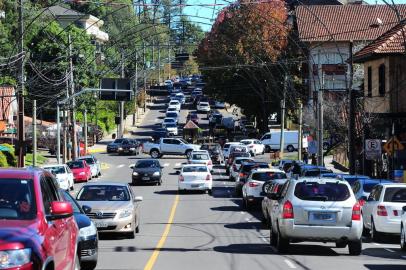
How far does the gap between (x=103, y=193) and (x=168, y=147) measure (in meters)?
53.6

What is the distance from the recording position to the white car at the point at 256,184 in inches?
1330

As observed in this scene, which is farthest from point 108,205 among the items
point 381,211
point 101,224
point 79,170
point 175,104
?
point 175,104

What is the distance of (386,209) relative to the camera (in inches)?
909

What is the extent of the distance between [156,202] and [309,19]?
4424 centimetres

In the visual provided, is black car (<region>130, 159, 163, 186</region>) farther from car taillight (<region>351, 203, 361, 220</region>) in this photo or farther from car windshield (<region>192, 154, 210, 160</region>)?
car taillight (<region>351, 203, 361, 220</region>)

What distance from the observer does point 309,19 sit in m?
79.1

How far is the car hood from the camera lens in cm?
2245

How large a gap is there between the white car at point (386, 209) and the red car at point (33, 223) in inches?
528

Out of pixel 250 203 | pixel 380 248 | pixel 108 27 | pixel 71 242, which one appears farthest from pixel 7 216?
pixel 108 27

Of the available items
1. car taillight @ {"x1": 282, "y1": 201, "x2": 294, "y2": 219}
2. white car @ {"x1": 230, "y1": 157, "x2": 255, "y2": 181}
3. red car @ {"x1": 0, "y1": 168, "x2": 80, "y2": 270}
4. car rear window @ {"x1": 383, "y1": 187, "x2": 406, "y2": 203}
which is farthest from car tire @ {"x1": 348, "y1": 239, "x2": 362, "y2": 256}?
white car @ {"x1": 230, "y1": 157, "x2": 255, "y2": 181}

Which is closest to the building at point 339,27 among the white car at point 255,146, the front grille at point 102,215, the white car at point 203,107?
the white car at point 255,146

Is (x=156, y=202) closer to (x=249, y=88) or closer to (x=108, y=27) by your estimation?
(x=249, y=88)

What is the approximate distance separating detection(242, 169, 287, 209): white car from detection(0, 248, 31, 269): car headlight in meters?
24.7

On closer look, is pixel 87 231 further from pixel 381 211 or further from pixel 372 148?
pixel 372 148
